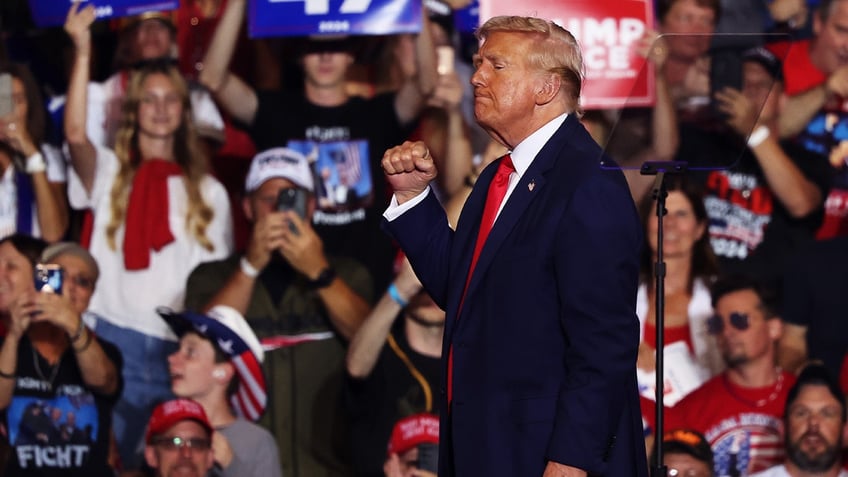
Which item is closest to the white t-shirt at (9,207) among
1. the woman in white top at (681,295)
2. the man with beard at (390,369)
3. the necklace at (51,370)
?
the necklace at (51,370)

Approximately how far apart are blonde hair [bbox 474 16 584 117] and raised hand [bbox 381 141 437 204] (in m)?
0.29

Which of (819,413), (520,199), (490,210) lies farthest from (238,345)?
(520,199)

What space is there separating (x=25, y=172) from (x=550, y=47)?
3.98 meters

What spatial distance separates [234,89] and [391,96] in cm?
69

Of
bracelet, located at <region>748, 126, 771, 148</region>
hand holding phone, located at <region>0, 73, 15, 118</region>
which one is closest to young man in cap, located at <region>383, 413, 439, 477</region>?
bracelet, located at <region>748, 126, 771, 148</region>

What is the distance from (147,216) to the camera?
622 centimetres

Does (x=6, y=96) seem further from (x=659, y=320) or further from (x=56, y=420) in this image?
(x=659, y=320)

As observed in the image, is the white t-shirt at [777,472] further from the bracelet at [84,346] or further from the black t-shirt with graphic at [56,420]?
the bracelet at [84,346]

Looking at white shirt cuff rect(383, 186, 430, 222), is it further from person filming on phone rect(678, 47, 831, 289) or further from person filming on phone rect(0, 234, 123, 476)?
person filming on phone rect(678, 47, 831, 289)

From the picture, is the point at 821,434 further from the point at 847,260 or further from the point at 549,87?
the point at 549,87

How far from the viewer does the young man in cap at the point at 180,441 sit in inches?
210

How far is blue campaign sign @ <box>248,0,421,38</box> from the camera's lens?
237 inches

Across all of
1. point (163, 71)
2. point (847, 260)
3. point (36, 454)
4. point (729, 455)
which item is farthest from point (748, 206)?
point (36, 454)

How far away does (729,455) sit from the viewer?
5.50m
